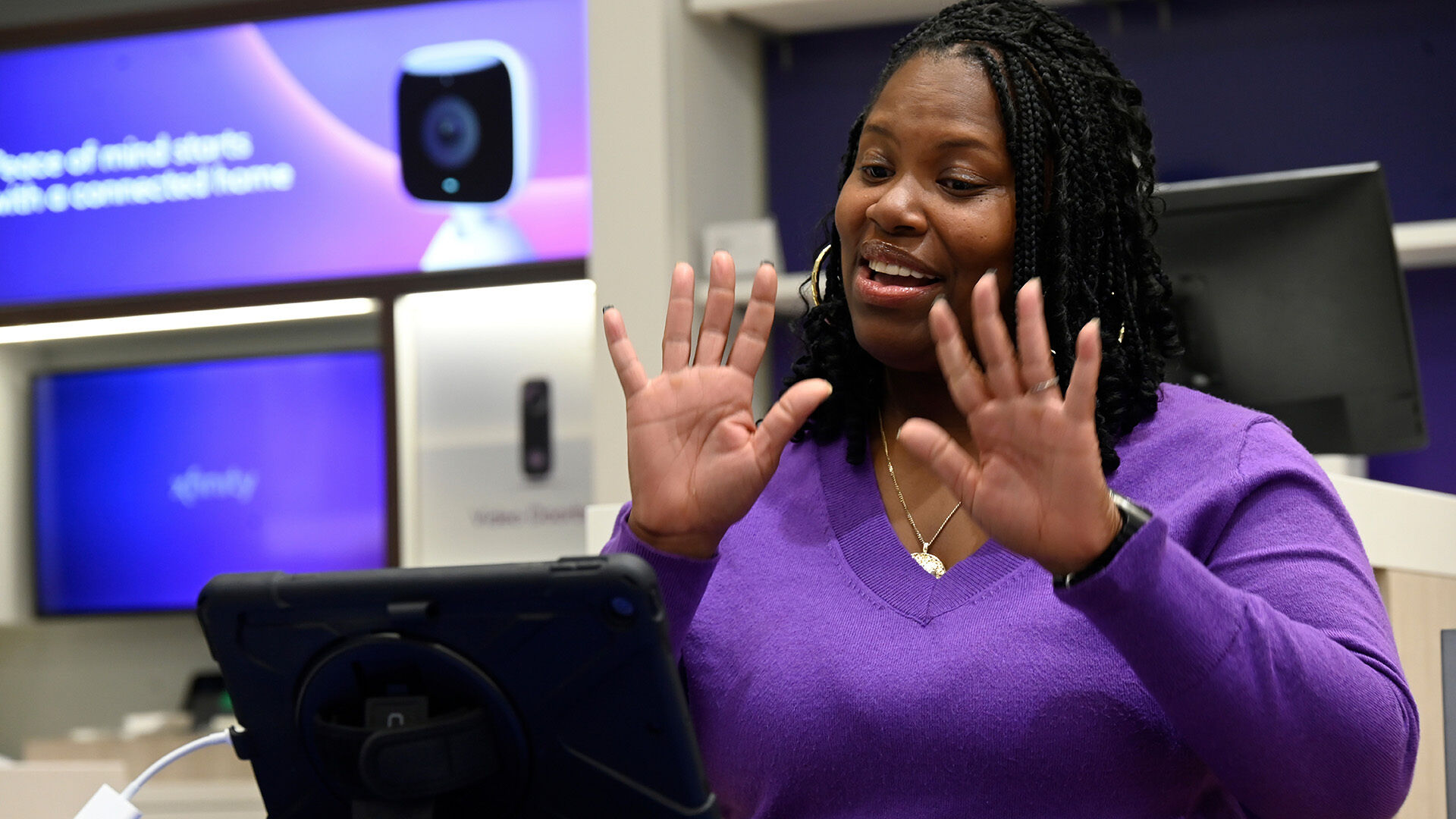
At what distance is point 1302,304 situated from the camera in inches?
72.0

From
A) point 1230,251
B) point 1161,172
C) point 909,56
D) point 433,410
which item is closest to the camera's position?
point 909,56

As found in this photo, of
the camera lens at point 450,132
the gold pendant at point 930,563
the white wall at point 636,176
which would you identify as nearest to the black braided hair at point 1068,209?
the gold pendant at point 930,563

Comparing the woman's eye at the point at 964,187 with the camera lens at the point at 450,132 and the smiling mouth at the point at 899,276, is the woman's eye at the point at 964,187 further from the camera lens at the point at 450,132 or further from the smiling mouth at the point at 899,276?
the camera lens at the point at 450,132

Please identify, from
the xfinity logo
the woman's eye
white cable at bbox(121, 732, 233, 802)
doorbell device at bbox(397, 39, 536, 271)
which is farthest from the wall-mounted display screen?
white cable at bbox(121, 732, 233, 802)

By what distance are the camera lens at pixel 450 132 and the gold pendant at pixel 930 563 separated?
85.2 inches

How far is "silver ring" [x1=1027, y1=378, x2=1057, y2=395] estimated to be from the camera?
33.8 inches

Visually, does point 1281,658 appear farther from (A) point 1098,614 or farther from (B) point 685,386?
(B) point 685,386

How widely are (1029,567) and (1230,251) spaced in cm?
95

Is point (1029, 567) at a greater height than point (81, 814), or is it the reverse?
point (1029, 567)

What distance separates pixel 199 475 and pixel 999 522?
286 cm

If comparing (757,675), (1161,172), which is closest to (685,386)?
(757,675)

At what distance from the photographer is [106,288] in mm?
3324

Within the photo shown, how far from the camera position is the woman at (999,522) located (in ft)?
2.86

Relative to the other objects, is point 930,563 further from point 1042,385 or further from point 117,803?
point 117,803
